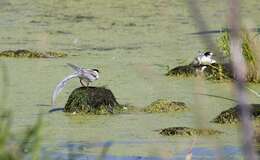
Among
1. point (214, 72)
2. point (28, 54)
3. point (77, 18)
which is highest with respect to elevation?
point (77, 18)

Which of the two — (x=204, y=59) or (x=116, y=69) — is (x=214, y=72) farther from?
(x=116, y=69)

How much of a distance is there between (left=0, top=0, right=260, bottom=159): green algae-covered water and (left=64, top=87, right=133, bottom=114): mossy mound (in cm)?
7

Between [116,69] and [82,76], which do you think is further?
[116,69]

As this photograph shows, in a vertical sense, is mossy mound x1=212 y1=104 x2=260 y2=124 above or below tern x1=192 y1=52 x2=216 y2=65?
below

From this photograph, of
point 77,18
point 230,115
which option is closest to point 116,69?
point 230,115

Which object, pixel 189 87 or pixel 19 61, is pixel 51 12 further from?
pixel 189 87

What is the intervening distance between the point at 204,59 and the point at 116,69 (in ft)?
2.18

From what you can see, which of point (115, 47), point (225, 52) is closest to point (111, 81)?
point (225, 52)

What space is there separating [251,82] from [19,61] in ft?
6.12

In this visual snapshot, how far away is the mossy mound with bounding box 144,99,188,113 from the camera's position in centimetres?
531

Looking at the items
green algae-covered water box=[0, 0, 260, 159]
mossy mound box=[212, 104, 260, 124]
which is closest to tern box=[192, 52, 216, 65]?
green algae-covered water box=[0, 0, 260, 159]

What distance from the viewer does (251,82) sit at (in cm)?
629

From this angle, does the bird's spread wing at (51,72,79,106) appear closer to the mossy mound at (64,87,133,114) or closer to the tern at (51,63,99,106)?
the tern at (51,63,99,106)

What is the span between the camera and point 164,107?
5324mm
